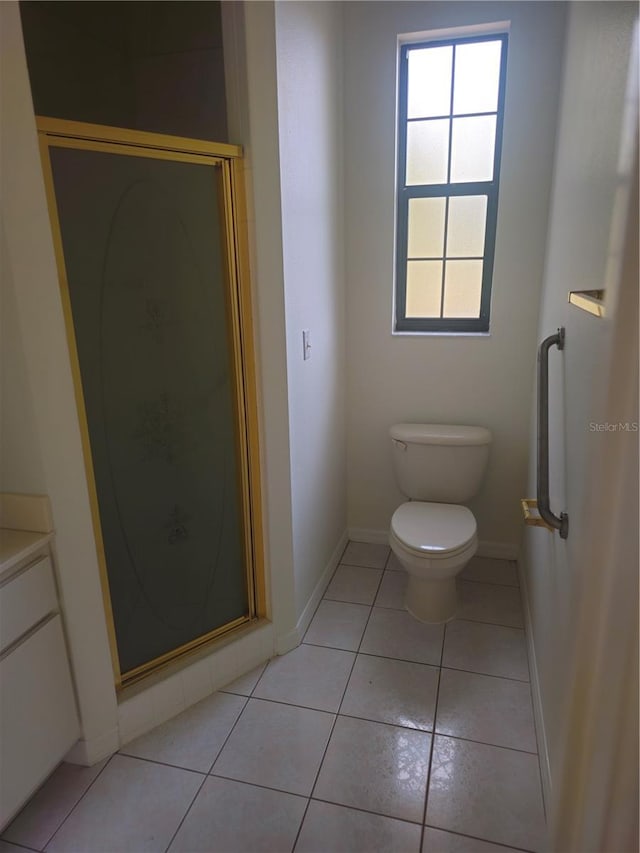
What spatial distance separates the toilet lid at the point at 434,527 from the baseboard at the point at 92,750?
1210 millimetres

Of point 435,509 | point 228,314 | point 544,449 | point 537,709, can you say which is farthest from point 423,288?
point 537,709

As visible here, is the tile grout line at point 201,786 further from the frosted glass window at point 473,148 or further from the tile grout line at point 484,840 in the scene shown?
the frosted glass window at point 473,148

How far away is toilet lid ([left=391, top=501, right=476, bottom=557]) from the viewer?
209cm

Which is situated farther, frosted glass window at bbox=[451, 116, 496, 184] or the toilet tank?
the toilet tank

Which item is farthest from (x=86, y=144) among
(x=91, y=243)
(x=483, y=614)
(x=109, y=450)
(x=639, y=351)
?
(x=483, y=614)

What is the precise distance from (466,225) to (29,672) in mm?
2367

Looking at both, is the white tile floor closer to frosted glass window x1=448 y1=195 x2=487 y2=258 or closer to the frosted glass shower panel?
the frosted glass shower panel

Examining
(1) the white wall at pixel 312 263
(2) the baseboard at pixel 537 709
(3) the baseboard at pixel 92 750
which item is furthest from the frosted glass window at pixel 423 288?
(3) the baseboard at pixel 92 750

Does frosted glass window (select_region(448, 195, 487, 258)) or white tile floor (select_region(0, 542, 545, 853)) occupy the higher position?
frosted glass window (select_region(448, 195, 487, 258))

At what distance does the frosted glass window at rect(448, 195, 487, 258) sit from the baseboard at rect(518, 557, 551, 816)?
153cm

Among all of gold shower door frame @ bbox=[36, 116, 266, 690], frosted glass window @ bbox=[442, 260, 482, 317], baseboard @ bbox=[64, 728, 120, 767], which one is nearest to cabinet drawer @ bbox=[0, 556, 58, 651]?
gold shower door frame @ bbox=[36, 116, 266, 690]

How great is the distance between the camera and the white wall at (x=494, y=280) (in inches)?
85.7

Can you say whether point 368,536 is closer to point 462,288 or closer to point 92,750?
point 462,288

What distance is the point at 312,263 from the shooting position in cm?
210
